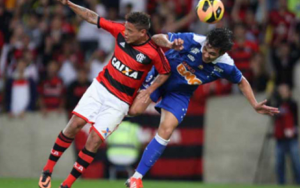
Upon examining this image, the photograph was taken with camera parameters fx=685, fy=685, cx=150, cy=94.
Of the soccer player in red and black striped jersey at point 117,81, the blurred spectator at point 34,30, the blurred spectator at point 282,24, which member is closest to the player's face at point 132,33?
the soccer player in red and black striped jersey at point 117,81

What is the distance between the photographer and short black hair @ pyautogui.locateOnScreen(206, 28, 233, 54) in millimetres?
9594

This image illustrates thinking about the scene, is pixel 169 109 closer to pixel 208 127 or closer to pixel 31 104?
pixel 208 127

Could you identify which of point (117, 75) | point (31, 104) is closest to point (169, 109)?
point (117, 75)

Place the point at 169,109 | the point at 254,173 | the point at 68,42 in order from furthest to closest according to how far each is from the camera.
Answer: the point at 68,42, the point at 254,173, the point at 169,109

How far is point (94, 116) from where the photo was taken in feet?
31.8

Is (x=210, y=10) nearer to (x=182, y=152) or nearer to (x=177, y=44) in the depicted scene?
(x=177, y=44)

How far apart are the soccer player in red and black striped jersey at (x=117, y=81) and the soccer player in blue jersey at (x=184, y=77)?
0.21 m

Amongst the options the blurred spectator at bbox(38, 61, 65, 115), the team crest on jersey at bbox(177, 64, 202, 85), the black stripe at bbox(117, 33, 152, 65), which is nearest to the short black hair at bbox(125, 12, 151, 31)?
the black stripe at bbox(117, 33, 152, 65)

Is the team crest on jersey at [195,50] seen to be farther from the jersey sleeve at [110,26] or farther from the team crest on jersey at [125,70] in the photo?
the jersey sleeve at [110,26]

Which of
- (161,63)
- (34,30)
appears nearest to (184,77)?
(161,63)

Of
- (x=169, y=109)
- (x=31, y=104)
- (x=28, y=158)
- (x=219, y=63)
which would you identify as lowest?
(x=28, y=158)

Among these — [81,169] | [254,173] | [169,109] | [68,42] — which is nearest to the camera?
[81,169]

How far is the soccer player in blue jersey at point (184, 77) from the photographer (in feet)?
32.0

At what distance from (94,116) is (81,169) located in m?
0.78
